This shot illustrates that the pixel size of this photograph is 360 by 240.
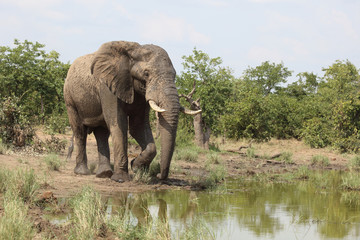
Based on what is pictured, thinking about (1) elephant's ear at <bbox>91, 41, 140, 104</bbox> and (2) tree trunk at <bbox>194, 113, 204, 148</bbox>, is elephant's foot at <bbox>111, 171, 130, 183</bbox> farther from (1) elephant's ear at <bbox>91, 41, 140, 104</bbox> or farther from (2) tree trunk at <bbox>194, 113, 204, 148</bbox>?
(2) tree trunk at <bbox>194, 113, 204, 148</bbox>

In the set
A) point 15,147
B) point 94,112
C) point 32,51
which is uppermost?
point 32,51

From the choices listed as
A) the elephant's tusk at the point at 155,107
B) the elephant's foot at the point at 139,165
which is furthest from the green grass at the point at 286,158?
the elephant's tusk at the point at 155,107

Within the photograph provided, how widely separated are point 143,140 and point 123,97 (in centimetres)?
123

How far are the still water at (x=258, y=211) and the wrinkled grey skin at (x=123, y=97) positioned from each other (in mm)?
1347

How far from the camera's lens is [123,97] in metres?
10.3

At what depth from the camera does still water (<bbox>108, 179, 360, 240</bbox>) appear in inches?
252

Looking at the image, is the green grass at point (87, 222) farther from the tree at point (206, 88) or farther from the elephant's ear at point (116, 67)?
the tree at point (206, 88)

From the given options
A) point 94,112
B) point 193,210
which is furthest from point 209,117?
point 193,210

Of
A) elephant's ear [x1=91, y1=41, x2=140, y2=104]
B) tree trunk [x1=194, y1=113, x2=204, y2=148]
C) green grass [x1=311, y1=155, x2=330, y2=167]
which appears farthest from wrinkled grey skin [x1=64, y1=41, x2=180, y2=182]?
tree trunk [x1=194, y1=113, x2=204, y2=148]

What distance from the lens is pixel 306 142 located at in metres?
27.8

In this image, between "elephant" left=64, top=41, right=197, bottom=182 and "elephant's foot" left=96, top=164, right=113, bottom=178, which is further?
"elephant's foot" left=96, top=164, right=113, bottom=178

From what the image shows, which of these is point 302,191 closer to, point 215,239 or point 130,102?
point 130,102

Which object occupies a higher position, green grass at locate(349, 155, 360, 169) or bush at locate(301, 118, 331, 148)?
bush at locate(301, 118, 331, 148)

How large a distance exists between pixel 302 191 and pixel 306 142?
1786 cm
